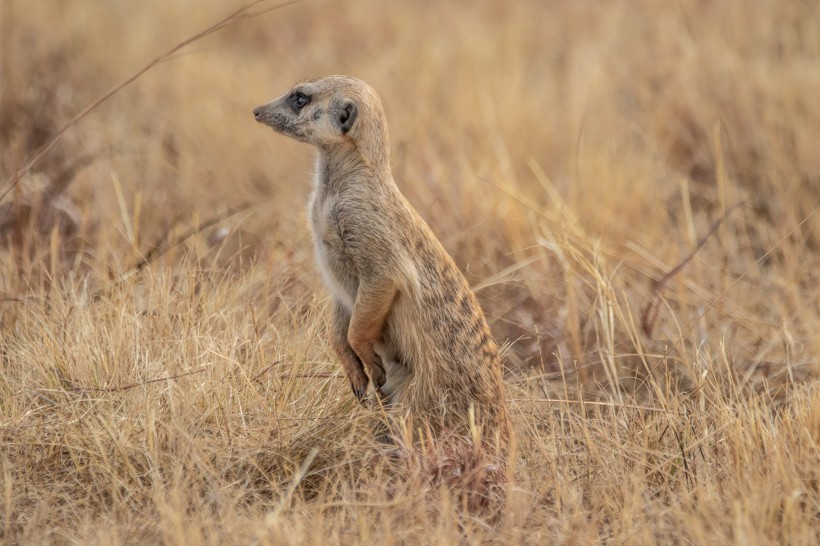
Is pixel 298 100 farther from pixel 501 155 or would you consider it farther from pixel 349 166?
pixel 501 155

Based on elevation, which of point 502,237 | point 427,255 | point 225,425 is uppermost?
point 427,255

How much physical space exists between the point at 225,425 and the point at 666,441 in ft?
3.72

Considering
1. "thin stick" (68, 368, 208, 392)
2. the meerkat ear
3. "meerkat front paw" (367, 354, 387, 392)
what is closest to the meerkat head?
the meerkat ear

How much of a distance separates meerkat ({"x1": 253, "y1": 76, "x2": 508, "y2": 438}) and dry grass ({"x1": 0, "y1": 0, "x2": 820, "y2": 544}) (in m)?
0.16

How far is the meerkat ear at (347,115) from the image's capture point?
2.84 metres

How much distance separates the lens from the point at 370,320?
2.73 metres

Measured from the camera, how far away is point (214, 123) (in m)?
5.80

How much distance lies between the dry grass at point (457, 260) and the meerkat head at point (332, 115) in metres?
0.59

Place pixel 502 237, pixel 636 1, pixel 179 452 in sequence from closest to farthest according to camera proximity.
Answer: pixel 179 452, pixel 502 237, pixel 636 1

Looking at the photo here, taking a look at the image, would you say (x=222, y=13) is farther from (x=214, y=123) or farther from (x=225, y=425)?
(x=225, y=425)

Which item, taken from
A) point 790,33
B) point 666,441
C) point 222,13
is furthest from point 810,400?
point 222,13

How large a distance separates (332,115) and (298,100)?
0.13m

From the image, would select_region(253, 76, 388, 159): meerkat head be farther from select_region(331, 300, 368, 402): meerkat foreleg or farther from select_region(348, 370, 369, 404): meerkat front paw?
select_region(348, 370, 369, 404): meerkat front paw

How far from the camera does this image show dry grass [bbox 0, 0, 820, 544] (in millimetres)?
2506
